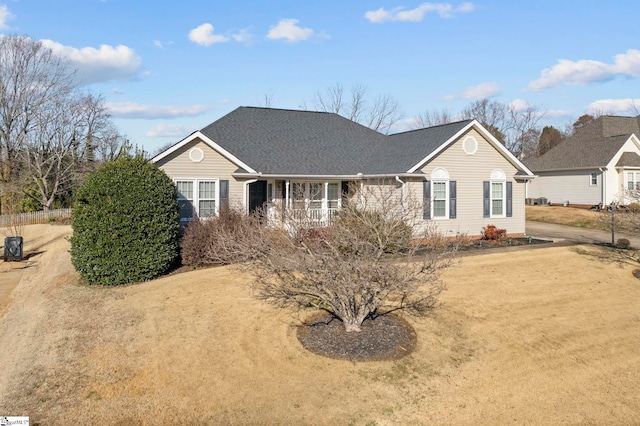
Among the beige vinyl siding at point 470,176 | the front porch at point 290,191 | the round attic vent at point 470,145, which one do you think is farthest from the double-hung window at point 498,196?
the front porch at point 290,191

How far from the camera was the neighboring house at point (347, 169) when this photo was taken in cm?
1770

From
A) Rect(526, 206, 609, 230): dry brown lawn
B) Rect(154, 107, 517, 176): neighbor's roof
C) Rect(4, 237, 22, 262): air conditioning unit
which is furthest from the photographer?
Rect(526, 206, 609, 230): dry brown lawn

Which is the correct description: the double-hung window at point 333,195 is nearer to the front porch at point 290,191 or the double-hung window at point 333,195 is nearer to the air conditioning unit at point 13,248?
the front porch at point 290,191

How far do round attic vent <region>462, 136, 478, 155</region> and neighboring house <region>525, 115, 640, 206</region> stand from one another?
14.7 metres

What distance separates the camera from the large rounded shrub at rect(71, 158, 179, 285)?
1247cm

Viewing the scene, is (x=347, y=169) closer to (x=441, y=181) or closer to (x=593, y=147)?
(x=441, y=181)

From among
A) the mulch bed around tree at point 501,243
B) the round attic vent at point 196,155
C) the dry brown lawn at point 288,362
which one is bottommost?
the dry brown lawn at point 288,362

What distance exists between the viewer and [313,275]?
8.18 meters

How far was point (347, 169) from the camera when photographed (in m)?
20.8

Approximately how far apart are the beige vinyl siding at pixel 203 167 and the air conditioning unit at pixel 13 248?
21.5 feet

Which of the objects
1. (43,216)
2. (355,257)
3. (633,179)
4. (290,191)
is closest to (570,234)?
(633,179)

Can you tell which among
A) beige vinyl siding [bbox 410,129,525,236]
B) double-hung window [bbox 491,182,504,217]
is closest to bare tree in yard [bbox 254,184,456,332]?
beige vinyl siding [bbox 410,129,525,236]

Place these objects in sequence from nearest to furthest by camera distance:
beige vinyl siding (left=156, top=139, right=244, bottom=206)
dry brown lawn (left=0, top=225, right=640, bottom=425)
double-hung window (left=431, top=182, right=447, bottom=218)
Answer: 1. dry brown lawn (left=0, top=225, right=640, bottom=425)
2. beige vinyl siding (left=156, top=139, right=244, bottom=206)
3. double-hung window (left=431, top=182, right=447, bottom=218)

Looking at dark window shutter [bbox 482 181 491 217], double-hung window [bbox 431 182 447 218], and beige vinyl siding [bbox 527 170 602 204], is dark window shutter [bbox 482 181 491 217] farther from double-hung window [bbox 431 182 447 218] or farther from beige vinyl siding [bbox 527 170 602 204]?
beige vinyl siding [bbox 527 170 602 204]
